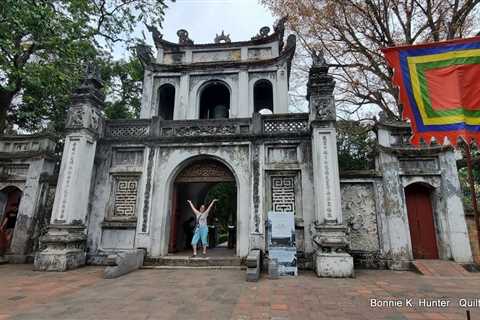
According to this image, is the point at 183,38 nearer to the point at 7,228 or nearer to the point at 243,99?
the point at 243,99

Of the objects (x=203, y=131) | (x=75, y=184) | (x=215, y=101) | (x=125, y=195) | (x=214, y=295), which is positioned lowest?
(x=214, y=295)

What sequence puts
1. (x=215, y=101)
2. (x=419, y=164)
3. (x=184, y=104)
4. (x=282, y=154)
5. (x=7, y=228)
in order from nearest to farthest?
1. (x=419, y=164)
2. (x=282, y=154)
3. (x=7, y=228)
4. (x=184, y=104)
5. (x=215, y=101)

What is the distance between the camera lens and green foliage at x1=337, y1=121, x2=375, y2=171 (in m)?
11.6

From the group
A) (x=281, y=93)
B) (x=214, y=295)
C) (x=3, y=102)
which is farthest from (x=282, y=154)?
(x=3, y=102)

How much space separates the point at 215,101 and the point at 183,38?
3.21 m

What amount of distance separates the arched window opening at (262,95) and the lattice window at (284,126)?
11.0ft

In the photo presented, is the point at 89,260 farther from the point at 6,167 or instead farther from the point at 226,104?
the point at 226,104

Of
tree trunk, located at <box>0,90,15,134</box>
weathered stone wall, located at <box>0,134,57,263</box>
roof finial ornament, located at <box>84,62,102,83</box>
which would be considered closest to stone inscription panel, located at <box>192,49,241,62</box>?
roof finial ornament, located at <box>84,62,102,83</box>

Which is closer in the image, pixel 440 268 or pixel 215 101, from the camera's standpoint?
pixel 440 268

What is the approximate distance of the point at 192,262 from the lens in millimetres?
7082

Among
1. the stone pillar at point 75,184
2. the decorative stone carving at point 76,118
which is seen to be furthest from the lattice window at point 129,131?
the decorative stone carving at point 76,118

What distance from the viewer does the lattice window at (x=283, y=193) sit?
7.39 meters

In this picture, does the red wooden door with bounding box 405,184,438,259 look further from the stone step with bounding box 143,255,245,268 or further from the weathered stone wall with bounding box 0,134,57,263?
the weathered stone wall with bounding box 0,134,57,263

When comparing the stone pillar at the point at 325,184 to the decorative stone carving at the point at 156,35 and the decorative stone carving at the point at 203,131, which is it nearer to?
the decorative stone carving at the point at 203,131
